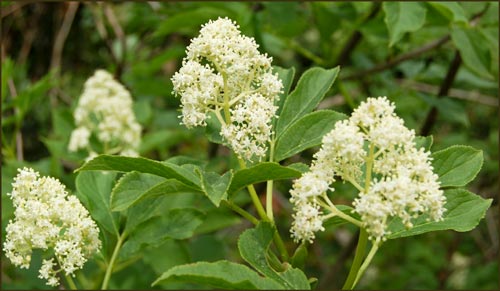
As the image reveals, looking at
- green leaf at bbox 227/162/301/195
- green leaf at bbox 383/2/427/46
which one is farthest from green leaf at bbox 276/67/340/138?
green leaf at bbox 383/2/427/46

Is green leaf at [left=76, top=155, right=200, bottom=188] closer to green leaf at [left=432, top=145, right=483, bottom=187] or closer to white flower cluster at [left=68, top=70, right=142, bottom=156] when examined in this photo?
green leaf at [left=432, top=145, right=483, bottom=187]

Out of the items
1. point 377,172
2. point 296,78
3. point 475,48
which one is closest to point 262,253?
point 377,172

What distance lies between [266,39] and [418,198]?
2450 mm

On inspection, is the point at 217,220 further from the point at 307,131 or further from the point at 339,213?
the point at 339,213

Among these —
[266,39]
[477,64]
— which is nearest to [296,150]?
[477,64]

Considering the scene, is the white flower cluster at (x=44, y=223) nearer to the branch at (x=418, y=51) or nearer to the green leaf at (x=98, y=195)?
the green leaf at (x=98, y=195)

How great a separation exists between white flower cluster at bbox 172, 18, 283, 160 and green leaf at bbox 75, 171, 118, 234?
1.55 feet

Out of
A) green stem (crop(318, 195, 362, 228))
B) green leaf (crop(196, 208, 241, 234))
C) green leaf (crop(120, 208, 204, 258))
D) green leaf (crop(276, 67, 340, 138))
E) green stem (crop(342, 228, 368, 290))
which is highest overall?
green leaf (crop(196, 208, 241, 234))

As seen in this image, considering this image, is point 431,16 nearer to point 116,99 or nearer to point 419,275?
point 116,99

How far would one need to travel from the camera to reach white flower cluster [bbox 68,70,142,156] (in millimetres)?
3010

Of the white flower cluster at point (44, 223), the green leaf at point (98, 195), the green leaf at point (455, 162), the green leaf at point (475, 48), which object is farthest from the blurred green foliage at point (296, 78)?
the green leaf at point (455, 162)

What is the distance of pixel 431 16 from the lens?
3078 millimetres

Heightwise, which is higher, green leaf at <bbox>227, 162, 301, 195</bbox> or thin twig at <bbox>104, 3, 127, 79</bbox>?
thin twig at <bbox>104, 3, 127, 79</bbox>

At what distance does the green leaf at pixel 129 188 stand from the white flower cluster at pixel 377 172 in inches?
12.9
